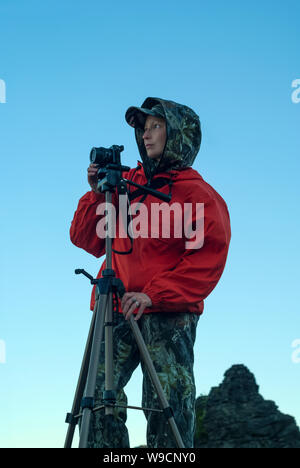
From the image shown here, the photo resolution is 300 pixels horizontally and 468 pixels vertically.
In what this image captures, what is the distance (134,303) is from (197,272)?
0.70 metres

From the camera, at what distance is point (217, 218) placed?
5.19 metres

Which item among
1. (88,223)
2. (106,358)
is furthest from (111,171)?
(106,358)

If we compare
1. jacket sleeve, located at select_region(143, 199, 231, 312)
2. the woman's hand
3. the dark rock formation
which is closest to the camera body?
jacket sleeve, located at select_region(143, 199, 231, 312)

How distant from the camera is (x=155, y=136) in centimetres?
570

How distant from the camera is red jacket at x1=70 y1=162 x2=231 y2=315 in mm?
4883

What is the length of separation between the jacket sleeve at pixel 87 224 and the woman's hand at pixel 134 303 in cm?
117

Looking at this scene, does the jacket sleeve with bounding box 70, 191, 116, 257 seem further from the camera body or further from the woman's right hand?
the camera body

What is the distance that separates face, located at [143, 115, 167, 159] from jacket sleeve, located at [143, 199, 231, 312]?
2.55 ft

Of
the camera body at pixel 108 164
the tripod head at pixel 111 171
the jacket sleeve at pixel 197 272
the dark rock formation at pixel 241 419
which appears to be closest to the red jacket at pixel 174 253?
the jacket sleeve at pixel 197 272

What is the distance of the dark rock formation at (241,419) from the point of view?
56750 millimetres

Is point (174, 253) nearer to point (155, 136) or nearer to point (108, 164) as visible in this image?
point (108, 164)

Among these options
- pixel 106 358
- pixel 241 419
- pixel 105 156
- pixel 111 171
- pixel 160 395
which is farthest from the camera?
pixel 241 419

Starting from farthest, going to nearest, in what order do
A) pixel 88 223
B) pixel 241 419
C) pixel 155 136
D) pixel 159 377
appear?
pixel 241 419 < pixel 155 136 < pixel 88 223 < pixel 159 377
